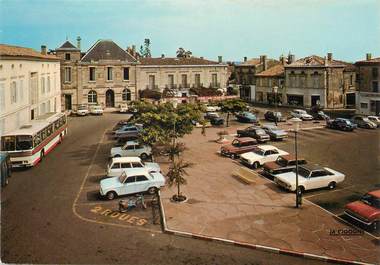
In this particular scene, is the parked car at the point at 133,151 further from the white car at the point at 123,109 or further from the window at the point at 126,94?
the window at the point at 126,94

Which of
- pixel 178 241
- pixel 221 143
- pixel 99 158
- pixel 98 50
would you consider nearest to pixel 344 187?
pixel 178 241

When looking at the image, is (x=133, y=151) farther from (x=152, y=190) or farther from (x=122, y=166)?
(x=152, y=190)

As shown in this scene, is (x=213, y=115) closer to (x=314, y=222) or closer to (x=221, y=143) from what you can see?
(x=221, y=143)

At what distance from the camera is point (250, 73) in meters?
71.8

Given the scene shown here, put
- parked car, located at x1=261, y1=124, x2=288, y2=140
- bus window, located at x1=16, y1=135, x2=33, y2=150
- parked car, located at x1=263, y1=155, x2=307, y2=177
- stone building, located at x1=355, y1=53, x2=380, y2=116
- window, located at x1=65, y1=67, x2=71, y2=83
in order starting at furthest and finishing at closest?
window, located at x1=65, y1=67, x2=71, y2=83, stone building, located at x1=355, y1=53, x2=380, y2=116, parked car, located at x1=261, y1=124, x2=288, y2=140, bus window, located at x1=16, y1=135, x2=33, y2=150, parked car, located at x1=263, y1=155, x2=307, y2=177

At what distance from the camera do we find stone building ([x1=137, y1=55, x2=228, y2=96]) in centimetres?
6268

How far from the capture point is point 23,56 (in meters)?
33.0

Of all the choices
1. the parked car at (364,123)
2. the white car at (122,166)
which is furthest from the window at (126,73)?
the white car at (122,166)

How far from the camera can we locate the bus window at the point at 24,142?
77.9ft

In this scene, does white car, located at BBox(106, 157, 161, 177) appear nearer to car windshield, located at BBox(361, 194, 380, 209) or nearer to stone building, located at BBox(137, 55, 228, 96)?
car windshield, located at BBox(361, 194, 380, 209)

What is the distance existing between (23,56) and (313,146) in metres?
25.7

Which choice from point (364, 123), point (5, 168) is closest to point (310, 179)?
point (5, 168)

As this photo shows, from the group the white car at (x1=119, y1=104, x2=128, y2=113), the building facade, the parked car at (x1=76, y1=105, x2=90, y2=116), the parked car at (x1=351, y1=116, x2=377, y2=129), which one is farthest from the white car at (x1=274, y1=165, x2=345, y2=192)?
the white car at (x1=119, y1=104, x2=128, y2=113)

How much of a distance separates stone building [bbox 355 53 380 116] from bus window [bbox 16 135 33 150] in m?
41.0
